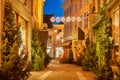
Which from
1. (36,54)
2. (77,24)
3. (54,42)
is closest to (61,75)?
(36,54)

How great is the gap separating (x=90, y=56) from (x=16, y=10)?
9.64 meters

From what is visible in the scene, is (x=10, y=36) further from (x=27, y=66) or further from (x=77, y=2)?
(x=77, y=2)

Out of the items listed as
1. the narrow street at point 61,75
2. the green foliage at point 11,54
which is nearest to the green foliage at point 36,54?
the narrow street at point 61,75

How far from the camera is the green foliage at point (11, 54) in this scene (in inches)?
463

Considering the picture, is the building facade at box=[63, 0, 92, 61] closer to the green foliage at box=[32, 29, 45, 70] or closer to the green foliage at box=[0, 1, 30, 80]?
the green foliage at box=[32, 29, 45, 70]

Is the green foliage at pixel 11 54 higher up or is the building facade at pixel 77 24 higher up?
the building facade at pixel 77 24

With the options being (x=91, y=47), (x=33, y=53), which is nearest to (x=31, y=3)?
(x=33, y=53)

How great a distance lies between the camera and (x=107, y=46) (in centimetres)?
1514

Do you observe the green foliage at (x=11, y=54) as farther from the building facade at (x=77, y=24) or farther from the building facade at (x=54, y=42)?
the building facade at (x=54, y=42)

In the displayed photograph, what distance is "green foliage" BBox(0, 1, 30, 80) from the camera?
463 inches

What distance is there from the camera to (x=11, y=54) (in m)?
12.1

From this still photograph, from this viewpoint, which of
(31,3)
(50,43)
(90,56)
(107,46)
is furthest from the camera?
(50,43)

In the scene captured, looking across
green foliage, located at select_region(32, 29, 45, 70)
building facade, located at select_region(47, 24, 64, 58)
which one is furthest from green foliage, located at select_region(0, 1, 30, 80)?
building facade, located at select_region(47, 24, 64, 58)

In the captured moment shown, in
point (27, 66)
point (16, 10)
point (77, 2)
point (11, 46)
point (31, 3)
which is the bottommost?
point (27, 66)
